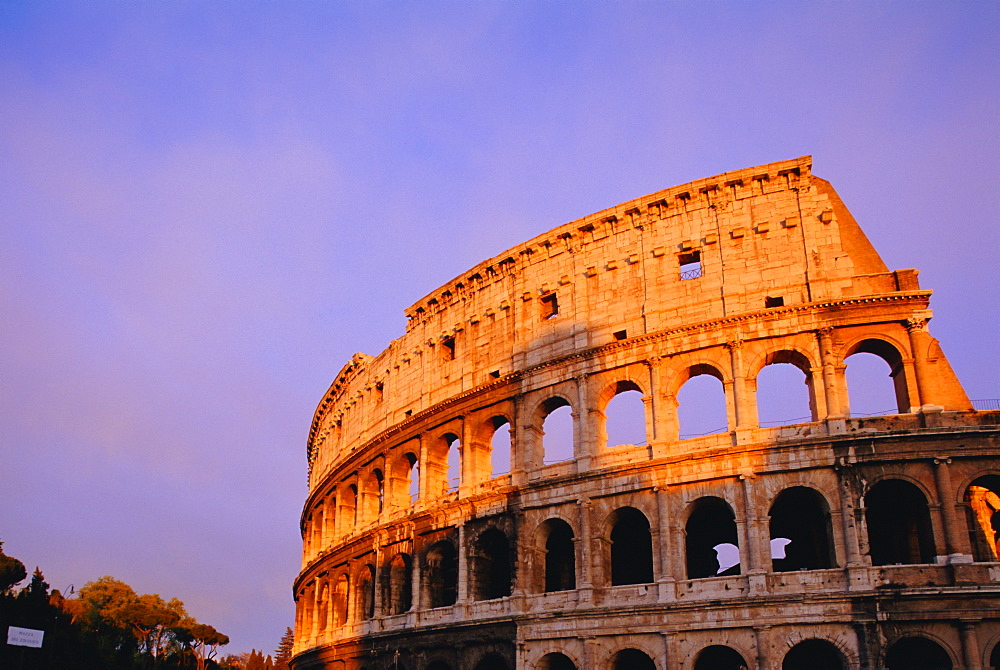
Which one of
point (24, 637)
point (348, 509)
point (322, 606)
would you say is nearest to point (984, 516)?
point (348, 509)

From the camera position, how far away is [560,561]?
27.1m

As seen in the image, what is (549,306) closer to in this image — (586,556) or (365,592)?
(586,556)

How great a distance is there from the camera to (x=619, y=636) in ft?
75.6

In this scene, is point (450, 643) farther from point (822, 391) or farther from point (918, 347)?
point (918, 347)

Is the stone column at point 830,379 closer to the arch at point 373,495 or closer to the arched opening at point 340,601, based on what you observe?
the arch at point 373,495

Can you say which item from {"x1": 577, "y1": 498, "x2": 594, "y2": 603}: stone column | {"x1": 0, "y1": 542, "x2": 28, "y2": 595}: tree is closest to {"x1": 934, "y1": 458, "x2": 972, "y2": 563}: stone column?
{"x1": 577, "y1": 498, "x2": 594, "y2": 603}: stone column

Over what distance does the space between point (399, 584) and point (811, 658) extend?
46.2 feet

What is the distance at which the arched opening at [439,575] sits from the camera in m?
28.9

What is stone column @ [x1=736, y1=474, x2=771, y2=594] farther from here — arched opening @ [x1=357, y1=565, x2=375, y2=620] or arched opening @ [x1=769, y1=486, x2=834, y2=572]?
arched opening @ [x1=357, y1=565, x2=375, y2=620]

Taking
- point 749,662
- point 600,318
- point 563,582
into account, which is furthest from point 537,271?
point 749,662

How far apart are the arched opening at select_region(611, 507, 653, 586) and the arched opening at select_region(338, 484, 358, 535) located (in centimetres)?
1345

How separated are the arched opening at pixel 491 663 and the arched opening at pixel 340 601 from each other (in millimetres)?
9619

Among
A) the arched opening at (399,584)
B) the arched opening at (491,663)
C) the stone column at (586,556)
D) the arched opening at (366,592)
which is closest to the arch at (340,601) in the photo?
the arched opening at (366,592)

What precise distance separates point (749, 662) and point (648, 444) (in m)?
6.18
